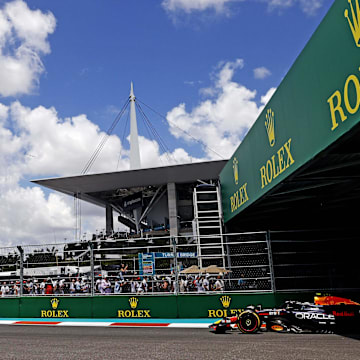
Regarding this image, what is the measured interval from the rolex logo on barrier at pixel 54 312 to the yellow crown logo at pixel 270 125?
8379 millimetres

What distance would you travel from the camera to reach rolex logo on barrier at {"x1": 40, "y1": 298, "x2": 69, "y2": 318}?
12.1 m

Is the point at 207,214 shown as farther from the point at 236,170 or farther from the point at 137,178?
the point at 137,178

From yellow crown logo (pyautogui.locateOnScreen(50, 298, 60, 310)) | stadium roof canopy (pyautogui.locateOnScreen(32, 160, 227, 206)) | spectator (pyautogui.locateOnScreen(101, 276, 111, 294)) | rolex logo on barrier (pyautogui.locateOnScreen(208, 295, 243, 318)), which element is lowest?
rolex logo on barrier (pyautogui.locateOnScreen(208, 295, 243, 318))

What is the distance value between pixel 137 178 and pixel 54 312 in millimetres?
38933

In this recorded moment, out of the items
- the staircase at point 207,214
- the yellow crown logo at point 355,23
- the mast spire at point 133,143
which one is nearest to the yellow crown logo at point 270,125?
the yellow crown logo at point 355,23

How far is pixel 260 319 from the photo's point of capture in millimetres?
7980

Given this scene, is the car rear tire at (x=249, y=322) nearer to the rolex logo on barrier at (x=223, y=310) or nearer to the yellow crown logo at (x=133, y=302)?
the rolex logo on barrier at (x=223, y=310)

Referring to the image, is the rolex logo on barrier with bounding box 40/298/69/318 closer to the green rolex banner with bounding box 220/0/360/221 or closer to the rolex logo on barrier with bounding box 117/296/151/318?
the rolex logo on barrier with bounding box 117/296/151/318

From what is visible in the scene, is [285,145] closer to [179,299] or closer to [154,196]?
[179,299]

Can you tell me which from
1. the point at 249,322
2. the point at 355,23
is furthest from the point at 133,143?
the point at 355,23

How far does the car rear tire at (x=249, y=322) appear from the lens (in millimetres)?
7859

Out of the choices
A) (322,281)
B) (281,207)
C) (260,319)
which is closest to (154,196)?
(322,281)

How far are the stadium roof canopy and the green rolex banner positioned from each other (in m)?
37.8

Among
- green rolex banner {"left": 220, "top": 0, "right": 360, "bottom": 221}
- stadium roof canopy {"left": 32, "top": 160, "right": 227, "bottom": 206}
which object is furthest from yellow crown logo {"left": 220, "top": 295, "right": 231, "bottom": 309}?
stadium roof canopy {"left": 32, "top": 160, "right": 227, "bottom": 206}
